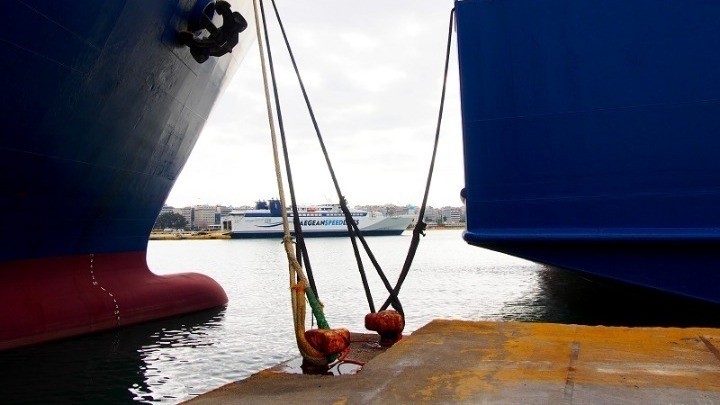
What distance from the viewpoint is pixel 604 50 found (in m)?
5.63

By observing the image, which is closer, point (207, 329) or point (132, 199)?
point (132, 199)

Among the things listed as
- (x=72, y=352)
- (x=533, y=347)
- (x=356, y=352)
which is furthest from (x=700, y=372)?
(x=72, y=352)

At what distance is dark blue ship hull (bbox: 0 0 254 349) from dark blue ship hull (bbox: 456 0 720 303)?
387cm

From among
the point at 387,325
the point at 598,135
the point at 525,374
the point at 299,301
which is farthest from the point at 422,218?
the point at 525,374

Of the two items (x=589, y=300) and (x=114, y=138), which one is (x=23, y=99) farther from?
(x=589, y=300)

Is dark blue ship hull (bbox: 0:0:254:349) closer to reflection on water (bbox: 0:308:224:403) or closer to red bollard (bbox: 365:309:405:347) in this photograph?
reflection on water (bbox: 0:308:224:403)

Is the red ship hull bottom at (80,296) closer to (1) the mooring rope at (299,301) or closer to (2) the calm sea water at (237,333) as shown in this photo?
(2) the calm sea water at (237,333)

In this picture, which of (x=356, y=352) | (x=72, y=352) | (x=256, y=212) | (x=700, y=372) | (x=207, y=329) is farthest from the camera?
(x=256, y=212)

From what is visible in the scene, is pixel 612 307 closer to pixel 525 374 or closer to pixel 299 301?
pixel 299 301

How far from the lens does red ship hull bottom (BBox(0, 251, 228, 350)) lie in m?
6.06

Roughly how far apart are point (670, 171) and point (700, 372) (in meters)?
2.85

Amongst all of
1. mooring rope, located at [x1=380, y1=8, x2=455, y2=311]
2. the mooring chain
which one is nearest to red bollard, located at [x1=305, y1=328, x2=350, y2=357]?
mooring rope, located at [x1=380, y1=8, x2=455, y2=311]

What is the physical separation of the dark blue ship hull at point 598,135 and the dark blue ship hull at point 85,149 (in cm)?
387

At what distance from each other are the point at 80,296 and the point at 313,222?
249 feet
